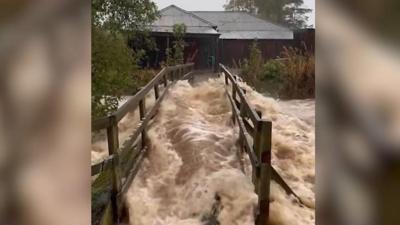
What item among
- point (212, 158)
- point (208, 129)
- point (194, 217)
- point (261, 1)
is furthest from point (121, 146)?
point (261, 1)

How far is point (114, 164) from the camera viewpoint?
132 centimetres

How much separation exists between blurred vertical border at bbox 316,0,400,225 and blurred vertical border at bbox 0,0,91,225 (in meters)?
0.13

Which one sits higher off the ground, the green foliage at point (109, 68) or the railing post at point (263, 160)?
the green foliage at point (109, 68)

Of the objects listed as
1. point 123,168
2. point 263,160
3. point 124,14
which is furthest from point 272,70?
point 123,168

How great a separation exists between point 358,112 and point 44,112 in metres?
0.15

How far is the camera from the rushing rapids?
171 cm

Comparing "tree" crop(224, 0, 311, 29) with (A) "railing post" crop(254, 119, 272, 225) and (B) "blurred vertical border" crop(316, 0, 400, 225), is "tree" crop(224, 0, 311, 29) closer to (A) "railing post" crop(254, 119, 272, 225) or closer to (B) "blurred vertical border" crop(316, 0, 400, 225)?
(A) "railing post" crop(254, 119, 272, 225)

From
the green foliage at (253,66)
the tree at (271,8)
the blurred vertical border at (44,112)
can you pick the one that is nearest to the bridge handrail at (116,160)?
the blurred vertical border at (44,112)

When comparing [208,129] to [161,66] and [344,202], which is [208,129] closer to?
[161,66]

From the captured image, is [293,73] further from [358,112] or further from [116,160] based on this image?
[358,112]

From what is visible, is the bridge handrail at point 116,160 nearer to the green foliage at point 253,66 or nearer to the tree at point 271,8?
the green foliage at point 253,66

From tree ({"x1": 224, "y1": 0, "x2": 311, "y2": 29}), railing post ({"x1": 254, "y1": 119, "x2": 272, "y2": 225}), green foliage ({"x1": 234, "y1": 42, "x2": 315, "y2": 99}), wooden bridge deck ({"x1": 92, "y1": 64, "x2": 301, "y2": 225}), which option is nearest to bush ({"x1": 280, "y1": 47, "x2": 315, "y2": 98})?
green foliage ({"x1": 234, "y1": 42, "x2": 315, "y2": 99})

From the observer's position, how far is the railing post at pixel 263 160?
147cm

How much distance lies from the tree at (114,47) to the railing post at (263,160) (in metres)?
0.48
